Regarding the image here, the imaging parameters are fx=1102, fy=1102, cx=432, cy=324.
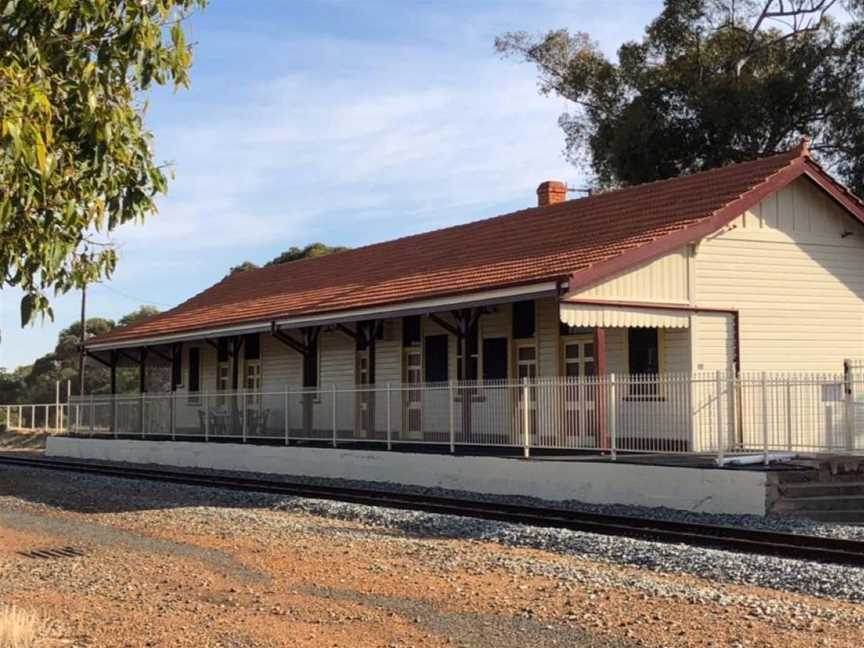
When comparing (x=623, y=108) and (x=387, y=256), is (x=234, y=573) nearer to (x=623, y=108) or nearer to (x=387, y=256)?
(x=387, y=256)

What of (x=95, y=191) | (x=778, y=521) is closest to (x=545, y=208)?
(x=778, y=521)

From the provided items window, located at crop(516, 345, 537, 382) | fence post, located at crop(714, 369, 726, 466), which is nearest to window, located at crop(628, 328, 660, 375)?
window, located at crop(516, 345, 537, 382)

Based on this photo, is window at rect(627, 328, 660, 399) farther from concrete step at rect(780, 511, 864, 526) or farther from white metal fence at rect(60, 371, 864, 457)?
concrete step at rect(780, 511, 864, 526)

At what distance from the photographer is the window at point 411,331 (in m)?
25.0

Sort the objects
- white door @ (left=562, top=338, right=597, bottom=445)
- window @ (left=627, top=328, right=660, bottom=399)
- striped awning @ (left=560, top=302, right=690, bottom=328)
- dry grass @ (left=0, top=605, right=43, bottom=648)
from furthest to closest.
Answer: window @ (left=627, top=328, right=660, bottom=399), striped awning @ (left=560, top=302, right=690, bottom=328), white door @ (left=562, top=338, right=597, bottom=445), dry grass @ (left=0, top=605, right=43, bottom=648)

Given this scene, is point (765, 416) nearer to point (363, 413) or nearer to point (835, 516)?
point (835, 516)

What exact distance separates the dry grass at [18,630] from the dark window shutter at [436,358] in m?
17.0

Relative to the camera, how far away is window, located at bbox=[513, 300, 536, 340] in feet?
72.4

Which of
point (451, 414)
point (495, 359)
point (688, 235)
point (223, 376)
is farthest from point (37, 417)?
point (688, 235)

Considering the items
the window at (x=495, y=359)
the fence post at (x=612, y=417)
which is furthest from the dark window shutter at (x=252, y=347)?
the fence post at (x=612, y=417)

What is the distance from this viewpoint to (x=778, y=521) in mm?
13828

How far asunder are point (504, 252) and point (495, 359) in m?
2.25

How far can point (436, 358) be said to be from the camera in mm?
24531

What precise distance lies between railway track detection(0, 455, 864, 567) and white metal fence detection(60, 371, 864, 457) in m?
1.88
